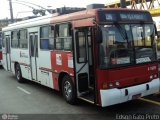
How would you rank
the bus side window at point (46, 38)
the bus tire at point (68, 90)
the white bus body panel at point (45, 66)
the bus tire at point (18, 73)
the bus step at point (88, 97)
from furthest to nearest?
the bus tire at point (18, 73) → the white bus body panel at point (45, 66) → the bus side window at point (46, 38) → the bus tire at point (68, 90) → the bus step at point (88, 97)

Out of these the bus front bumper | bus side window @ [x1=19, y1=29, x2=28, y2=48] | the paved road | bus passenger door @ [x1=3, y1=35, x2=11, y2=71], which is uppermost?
bus side window @ [x1=19, y1=29, x2=28, y2=48]

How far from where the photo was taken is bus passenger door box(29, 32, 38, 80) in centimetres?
1155

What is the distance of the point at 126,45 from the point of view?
26.0 feet

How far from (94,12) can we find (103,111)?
2.70 metres

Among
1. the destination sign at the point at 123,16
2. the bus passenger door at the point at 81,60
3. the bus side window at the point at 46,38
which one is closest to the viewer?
the destination sign at the point at 123,16

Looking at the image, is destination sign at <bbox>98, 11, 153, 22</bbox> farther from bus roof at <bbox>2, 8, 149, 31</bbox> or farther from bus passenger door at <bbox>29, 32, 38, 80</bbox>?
bus passenger door at <bbox>29, 32, 38, 80</bbox>

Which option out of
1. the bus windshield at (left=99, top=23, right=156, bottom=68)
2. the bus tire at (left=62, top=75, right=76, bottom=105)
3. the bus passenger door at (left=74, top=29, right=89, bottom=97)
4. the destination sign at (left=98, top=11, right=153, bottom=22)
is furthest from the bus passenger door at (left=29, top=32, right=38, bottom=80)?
the bus windshield at (left=99, top=23, right=156, bottom=68)

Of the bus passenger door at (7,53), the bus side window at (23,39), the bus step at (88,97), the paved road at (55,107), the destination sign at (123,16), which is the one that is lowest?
the paved road at (55,107)

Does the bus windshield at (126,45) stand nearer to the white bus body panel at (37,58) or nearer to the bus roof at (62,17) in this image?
the bus roof at (62,17)

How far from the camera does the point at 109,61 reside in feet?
24.8

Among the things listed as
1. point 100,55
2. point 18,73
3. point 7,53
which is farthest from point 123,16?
point 7,53

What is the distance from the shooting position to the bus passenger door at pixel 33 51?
11.5 m

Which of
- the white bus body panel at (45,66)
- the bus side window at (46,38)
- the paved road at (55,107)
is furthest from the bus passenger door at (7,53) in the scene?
the bus side window at (46,38)

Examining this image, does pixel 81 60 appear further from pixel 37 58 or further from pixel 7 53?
pixel 7 53
